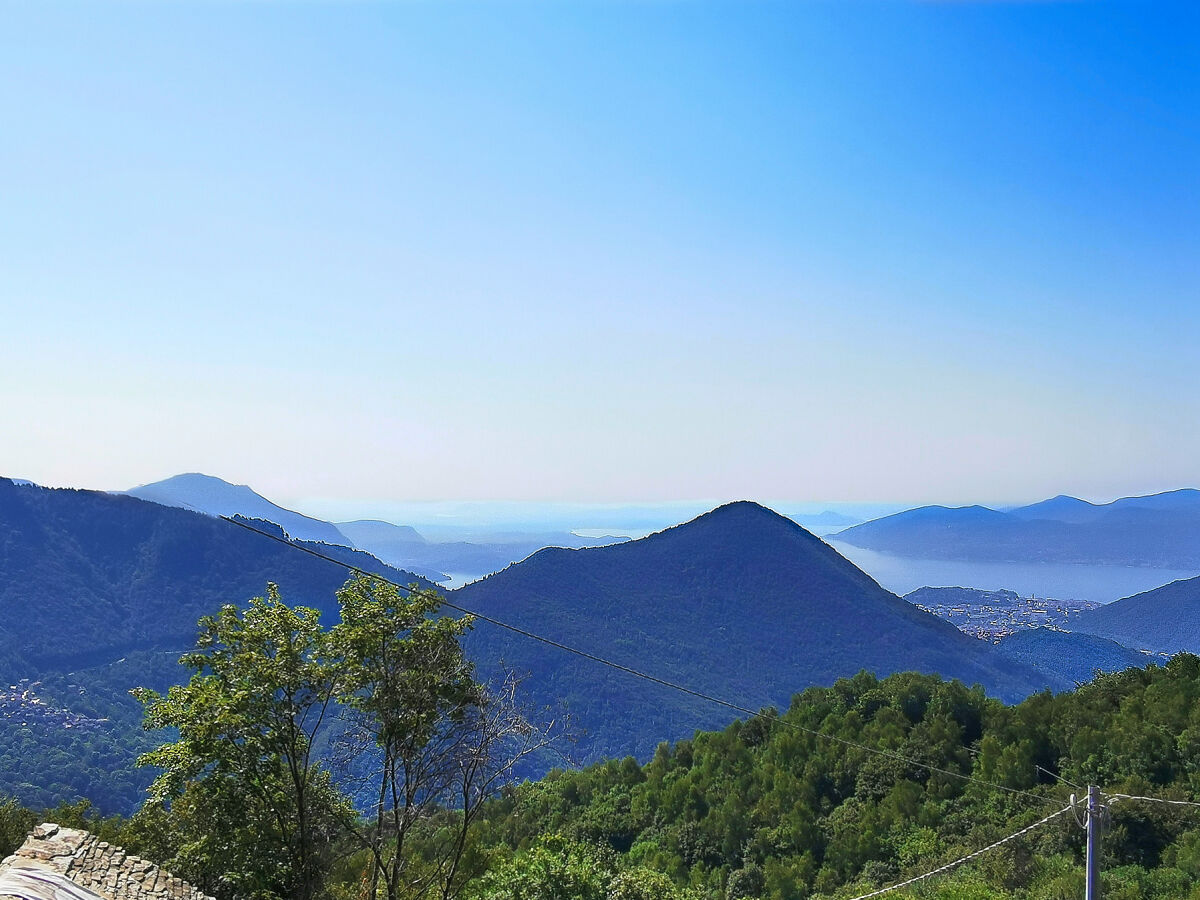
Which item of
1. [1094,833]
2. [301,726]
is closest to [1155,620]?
[1094,833]

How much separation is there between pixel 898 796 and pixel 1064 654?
9891 cm

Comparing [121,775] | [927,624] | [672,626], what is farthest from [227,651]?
[927,624]

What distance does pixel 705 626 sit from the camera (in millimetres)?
117875

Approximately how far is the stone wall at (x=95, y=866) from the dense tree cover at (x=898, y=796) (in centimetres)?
849

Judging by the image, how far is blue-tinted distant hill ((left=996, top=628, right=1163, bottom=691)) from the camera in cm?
10506

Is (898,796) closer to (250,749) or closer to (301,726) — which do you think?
(301,726)

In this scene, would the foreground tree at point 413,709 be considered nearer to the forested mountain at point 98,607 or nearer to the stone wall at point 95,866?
the stone wall at point 95,866

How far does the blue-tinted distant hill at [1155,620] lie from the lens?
135250 mm

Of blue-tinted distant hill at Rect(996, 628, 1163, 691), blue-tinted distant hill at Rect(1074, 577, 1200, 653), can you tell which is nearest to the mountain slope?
blue-tinted distant hill at Rect(996, 628, 1163, 691)

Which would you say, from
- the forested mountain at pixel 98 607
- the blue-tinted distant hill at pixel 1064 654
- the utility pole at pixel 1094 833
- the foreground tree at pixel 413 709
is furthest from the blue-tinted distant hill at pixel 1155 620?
the foreground tree at pixel 413 709

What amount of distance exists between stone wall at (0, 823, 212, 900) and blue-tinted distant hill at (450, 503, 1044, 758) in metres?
76.7

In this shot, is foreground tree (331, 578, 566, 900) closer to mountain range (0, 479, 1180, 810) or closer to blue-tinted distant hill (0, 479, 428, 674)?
mountain range (0, 479, 1180, 810)

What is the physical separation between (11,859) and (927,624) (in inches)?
5025

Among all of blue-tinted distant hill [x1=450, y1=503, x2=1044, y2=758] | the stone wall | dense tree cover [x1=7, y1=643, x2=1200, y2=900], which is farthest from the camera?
blue-tinted distant hill [x1=450, y1=503, x2=1044, y2=758]
